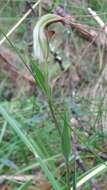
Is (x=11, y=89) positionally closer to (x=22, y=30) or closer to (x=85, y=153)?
(x=22, y=30)

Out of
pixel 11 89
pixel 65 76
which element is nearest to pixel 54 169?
pixel 65 76

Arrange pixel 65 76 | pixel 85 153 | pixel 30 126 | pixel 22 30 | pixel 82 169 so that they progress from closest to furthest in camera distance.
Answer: pixel 82 169 < pixel 85 153 < pixel 30 126 < pixel 65 76 < pixel 22 30

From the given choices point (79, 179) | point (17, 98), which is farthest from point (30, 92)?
point (79, 179)

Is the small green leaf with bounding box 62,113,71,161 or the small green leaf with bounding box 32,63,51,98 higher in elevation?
the small green leaf with bounding box 32,63,51,98

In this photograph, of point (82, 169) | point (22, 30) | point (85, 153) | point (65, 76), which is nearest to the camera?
point (82, 169)

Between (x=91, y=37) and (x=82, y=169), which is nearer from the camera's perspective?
(x=82, y=169)

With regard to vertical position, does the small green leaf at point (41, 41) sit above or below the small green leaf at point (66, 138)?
above

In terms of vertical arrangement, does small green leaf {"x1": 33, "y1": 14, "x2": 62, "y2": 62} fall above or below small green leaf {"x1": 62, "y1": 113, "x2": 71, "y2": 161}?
above

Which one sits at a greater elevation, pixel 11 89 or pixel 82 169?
pixel 82 169

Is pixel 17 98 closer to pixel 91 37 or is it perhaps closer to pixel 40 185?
pixel 91 37
